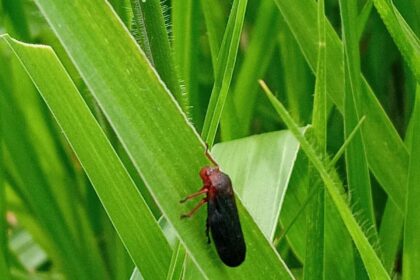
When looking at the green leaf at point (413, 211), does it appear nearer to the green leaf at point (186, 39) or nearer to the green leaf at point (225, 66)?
the green leaf at point (225, 66)

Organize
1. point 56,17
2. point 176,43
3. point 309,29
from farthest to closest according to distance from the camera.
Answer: point 176,43 < point 309,29 < point 56,17

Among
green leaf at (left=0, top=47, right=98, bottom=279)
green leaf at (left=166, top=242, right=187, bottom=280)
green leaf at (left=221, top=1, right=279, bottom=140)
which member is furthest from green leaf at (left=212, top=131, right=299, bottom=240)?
green leaf at (left=0, top=47, right=98, bottom=279)

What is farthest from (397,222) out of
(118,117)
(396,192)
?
(118,117)

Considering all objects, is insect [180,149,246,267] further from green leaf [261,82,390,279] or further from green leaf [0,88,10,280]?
green leaf [0,88,10,280]

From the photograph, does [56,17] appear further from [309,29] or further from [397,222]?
[397,222]

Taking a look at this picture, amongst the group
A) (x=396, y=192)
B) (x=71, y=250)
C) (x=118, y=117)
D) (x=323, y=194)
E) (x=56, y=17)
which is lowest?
(x=71, y=250)

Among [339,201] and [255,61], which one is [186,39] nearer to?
[255,61]

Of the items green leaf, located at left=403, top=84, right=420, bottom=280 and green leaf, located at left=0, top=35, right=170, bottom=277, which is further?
green leaf, located at left=403, top=84, right=420, bottom=280
